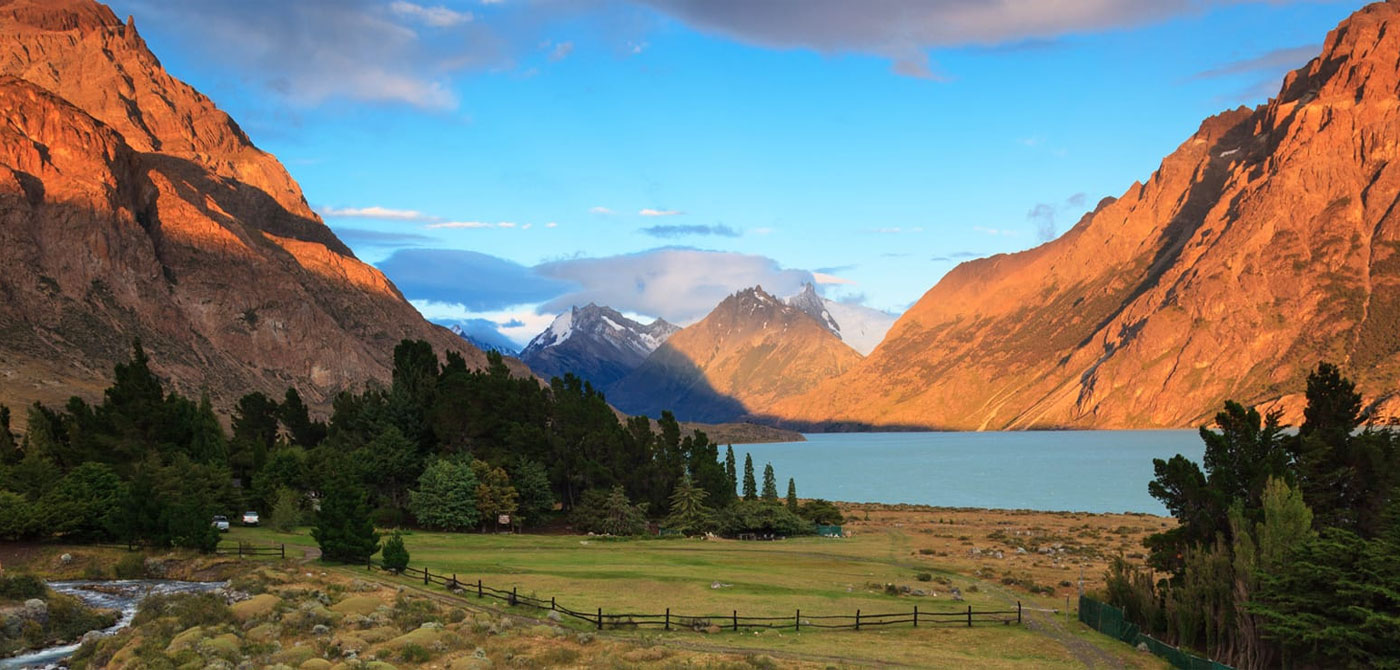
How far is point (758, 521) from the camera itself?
96000 millimetres

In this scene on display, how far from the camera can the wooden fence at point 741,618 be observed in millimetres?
47812

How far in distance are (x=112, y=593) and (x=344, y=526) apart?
13.2m

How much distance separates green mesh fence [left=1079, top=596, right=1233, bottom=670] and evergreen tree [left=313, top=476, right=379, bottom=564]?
43024mm

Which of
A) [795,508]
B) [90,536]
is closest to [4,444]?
[90,536]

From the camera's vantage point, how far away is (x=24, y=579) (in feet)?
178

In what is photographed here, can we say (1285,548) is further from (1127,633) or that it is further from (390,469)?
(390,469)

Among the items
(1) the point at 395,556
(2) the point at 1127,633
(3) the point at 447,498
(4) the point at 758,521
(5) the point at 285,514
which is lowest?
(2) the point at 1127,633

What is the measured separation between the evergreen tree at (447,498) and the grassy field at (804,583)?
2.27 meters

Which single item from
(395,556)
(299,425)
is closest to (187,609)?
(395,556)

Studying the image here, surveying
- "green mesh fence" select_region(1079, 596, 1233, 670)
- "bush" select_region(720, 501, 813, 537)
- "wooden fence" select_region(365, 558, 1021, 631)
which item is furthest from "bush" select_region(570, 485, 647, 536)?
"green mesh fence" select_region(1079, 596, 1233, 670)

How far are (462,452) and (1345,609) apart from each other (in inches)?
2982

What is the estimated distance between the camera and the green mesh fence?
41.1 metres

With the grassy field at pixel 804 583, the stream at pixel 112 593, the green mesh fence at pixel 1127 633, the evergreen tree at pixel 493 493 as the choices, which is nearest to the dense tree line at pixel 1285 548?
the green mesh fence at pixel 1127 633

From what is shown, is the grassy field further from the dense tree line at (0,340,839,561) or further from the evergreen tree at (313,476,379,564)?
the dense tree line at (0,340,839,561)
